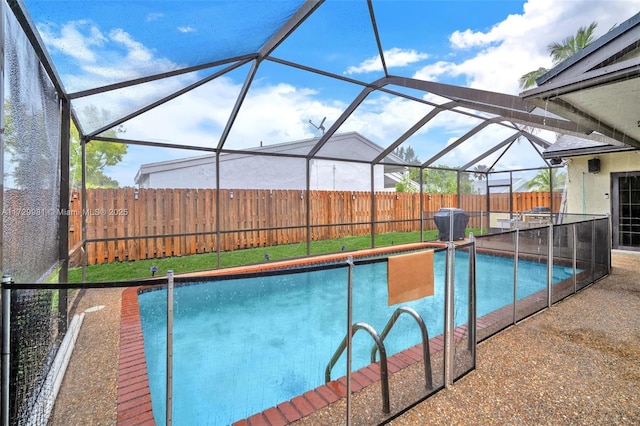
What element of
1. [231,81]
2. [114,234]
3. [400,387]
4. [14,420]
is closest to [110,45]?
[231,81]

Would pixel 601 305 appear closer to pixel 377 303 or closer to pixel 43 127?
pixel 377 303

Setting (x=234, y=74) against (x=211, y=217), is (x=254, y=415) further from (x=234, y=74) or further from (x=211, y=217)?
(x=211, y=217)

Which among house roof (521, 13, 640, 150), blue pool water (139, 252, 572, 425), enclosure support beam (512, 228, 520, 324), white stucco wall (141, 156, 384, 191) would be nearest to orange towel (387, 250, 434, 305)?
blue pool water (139, 252, 572, 425)

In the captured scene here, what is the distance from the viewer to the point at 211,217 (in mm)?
8875

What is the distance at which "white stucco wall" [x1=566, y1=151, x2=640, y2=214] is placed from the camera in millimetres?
8037

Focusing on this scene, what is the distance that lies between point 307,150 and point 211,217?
11.8ft

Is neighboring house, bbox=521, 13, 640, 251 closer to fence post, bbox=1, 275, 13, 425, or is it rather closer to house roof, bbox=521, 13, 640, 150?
house roof, bbox=521, 13, 640, 150

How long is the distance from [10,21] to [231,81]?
3141mm

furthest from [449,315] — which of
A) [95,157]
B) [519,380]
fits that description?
[95,157]

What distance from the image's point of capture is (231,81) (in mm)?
4738

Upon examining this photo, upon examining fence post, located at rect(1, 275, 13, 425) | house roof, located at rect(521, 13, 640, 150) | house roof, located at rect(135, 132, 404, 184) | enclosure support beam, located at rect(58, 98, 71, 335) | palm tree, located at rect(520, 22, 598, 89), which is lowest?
fence post, located at rect(1, 275, 13, 425)

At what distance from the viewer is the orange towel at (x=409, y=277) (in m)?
2.18

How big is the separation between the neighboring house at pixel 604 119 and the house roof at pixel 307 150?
4331 millimetres

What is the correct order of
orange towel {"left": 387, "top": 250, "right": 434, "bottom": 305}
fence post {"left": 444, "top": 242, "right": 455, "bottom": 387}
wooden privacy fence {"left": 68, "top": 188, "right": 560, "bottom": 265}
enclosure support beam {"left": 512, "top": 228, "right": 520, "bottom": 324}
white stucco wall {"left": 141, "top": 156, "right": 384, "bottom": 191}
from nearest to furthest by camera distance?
orange towel {"left": 387, "top": 250, "right": 434, "bottom": 305} < fence post {"left": 444, "top": 242, "right": 455, "bottom": 387} < enclosure support beam {"left": 512, "top": 228, "right": 520, "bottom": 324} < wooden privacy fence {"left": 68, "top": 188, "right": 560, "bottom": 265} < white stucco wall {"left": 141, "top": 156, "right": 384, "bottom": 191}
